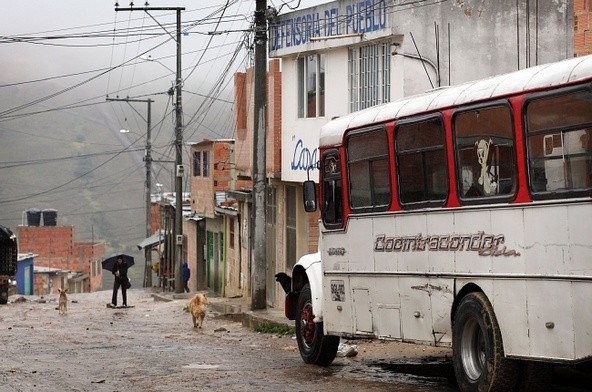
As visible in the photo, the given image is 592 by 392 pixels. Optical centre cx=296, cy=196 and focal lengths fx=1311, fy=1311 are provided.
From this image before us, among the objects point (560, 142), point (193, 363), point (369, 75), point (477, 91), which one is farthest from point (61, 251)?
point (560, 142)

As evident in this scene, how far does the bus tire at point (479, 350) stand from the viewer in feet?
40.3

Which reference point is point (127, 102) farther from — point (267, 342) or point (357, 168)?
point (357, 168)

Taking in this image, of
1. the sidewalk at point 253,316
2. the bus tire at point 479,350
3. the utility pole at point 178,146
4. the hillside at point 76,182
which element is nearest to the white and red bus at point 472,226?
the bus tire at point 479,350

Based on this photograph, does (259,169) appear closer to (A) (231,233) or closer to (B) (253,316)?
(B) (253,316)

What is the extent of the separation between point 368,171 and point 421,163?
174 centimetres

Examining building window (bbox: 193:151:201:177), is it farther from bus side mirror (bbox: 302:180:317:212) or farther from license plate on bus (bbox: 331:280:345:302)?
license plate on bus (bbox: 331:280:345:302)

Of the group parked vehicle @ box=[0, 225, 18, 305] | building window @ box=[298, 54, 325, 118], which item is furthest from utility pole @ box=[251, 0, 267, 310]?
parked vehicle @ box=[0, 225, 18, 305]

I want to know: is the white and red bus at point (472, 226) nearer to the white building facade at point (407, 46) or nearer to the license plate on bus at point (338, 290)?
the license plate on bus at point (338, 290)

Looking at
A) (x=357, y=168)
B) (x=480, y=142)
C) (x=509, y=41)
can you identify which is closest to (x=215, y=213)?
(x=509, y=41)

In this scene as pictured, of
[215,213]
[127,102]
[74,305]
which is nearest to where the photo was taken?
[74,305]

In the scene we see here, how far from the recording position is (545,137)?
460 inches

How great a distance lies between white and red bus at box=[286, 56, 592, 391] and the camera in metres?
11.2

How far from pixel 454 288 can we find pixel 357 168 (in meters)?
3.33

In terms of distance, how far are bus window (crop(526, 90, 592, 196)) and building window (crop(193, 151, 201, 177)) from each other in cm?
4352
